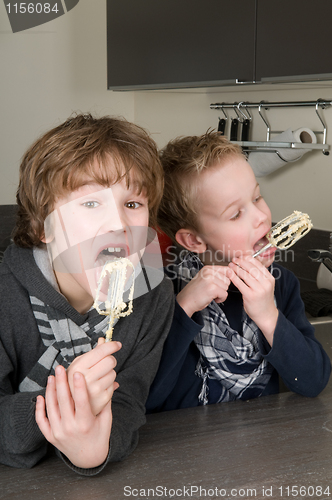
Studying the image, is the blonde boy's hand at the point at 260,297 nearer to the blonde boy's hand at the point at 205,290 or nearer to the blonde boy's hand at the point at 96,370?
the blonde boy's hand at the point at 205,290

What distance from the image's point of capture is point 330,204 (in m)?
1.80

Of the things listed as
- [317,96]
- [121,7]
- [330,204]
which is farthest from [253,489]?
[121,7]

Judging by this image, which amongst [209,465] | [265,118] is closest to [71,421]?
[209,465]

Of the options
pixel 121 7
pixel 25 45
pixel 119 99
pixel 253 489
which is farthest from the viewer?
pixel 119 99

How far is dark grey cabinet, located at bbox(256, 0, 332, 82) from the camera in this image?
1315mm

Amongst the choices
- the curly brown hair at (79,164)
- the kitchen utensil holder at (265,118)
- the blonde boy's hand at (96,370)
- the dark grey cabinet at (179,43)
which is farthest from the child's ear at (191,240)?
the kitchen utensil holder at (265,118)

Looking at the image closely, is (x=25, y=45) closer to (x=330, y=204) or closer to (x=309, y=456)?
(x=330, y=204)

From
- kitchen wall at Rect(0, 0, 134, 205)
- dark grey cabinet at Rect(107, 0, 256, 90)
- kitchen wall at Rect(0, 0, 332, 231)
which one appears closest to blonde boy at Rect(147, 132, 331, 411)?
dark grey cabinet at Rect(107, 0, 256, 90)

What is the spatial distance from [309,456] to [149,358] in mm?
280

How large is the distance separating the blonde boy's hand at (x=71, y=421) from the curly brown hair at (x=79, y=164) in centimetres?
30

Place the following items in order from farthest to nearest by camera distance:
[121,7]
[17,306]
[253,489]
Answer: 1. [121,7]
2. [17,306]
3. [253,489]

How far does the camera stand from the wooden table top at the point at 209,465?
59 cm

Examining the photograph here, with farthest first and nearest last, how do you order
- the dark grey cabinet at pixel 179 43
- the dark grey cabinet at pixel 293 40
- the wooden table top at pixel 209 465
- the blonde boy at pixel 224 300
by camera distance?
the dark grey cabinet at pixel 179 43 < the dark grey cabinet at pixel 293 40 < the blonde boy at pixel 224 300 < the wooden table top at pixel 209 465

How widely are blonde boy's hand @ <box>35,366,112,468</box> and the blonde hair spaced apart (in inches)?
21.9
